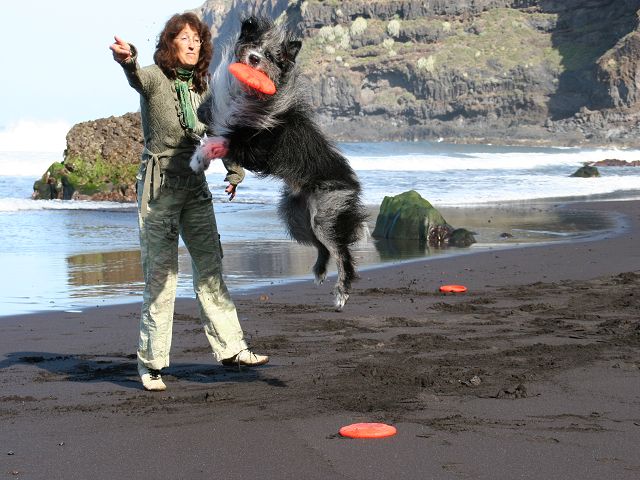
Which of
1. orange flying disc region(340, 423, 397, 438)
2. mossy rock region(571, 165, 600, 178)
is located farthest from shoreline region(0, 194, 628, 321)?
mossy rock region(571, 165, 600, 178)

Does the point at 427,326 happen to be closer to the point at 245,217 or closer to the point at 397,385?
the point at 397,385

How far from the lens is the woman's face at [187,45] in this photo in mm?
5148

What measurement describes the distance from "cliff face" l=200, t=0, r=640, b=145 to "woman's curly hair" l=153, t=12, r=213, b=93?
115775mm

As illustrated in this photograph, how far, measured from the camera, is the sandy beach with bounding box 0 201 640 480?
3904 mm

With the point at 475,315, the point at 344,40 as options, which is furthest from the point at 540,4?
the point at 475,315

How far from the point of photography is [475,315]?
7.53 meters

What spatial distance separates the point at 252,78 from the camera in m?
4.23

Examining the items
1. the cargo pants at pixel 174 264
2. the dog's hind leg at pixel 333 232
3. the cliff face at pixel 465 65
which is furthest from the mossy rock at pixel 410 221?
the cliff face at pixel 465 65

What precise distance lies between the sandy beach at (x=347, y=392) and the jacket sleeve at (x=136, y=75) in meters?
1.75

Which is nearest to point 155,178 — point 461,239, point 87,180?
point 461,239

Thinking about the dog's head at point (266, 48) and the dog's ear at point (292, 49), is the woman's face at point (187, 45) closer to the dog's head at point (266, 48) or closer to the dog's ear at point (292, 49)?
the dog's head at point (266, 48)

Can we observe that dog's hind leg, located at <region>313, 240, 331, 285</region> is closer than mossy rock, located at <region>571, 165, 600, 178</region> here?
Yes

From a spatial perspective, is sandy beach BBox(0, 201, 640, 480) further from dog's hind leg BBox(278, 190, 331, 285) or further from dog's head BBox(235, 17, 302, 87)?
dog's head BBox(235, 17, 302, 87)

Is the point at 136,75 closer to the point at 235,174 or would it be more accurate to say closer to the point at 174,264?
the point at 235,174
